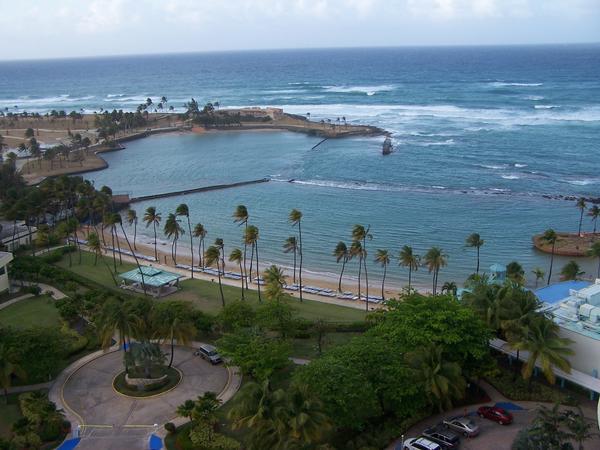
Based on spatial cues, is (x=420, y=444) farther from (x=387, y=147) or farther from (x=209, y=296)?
(x=387, y=147)

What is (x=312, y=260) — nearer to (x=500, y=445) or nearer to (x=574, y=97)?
(x=500, y=445)

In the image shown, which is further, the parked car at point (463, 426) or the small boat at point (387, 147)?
the small boat at point (387, 147)

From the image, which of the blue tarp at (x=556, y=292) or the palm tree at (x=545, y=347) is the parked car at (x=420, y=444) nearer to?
the palm tree at (x=545, y=347)

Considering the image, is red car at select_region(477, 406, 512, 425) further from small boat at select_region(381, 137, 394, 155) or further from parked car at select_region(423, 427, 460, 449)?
small boat at select_region(381, 137, 394, 155)

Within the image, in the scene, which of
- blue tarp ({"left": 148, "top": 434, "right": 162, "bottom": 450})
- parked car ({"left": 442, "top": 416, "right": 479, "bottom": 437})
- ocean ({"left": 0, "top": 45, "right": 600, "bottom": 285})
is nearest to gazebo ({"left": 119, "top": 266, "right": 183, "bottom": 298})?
ocean ({"left": 0, "top": 45, "right": 600, "bottom": 285})

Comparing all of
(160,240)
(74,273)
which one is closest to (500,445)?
(74,273)

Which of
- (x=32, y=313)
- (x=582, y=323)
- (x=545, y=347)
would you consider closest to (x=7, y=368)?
(x=32, y=313)

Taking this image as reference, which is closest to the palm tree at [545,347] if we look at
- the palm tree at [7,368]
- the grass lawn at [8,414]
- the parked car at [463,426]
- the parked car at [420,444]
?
the parked car at [463,426]
